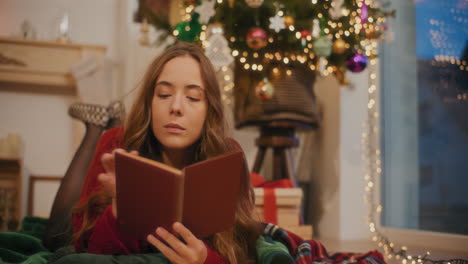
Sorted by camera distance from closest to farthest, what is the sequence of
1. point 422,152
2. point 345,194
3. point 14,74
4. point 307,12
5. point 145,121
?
1. point 145,121
2. point 307,12
3. point 422,152
4. point 345,194
5. point 14,74

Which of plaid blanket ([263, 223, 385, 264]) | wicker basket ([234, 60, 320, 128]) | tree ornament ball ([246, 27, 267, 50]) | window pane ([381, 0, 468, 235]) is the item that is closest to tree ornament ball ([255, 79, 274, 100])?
wicker basket ([234, 60, 320, 128])

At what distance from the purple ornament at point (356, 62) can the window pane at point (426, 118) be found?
346 mm

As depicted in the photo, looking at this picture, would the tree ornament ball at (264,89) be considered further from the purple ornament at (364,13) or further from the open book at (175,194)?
the open book at (175,194)

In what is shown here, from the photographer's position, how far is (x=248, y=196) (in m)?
1.13

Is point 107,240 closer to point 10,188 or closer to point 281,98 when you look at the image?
point 281,98

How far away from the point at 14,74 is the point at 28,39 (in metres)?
0.25

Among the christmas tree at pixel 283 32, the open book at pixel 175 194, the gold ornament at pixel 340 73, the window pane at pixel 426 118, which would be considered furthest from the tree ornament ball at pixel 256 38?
the open book at pixel 175 194

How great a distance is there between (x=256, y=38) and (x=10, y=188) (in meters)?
1.98

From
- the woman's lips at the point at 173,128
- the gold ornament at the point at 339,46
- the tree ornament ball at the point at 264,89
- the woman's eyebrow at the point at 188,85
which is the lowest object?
the woman's lips at the point at 173,128

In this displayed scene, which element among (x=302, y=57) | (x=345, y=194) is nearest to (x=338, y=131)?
(x=345, y=194)

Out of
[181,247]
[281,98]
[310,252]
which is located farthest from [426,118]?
[181,247]

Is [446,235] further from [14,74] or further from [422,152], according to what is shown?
[14,74]

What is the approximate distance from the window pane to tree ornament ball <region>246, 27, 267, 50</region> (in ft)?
2.52

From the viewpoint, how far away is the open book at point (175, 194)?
30.3 inches
